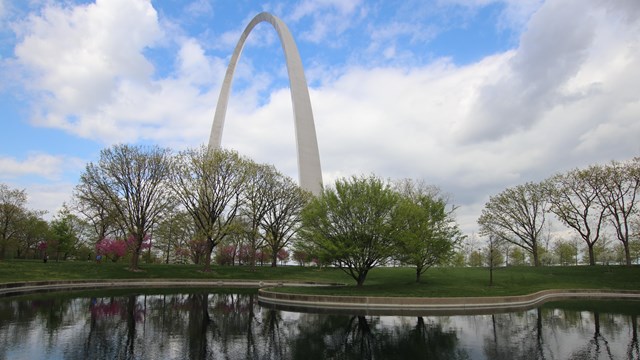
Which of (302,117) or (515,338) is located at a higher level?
(302,117)

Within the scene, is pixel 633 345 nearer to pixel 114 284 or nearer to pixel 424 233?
pixel 424 233

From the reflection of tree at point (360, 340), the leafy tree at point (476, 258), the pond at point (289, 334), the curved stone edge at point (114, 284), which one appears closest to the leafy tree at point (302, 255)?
the curved stone edge at point (114, 284)

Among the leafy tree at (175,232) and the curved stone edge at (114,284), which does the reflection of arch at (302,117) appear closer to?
the curved stone edge at (114,284)

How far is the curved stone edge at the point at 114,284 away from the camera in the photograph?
1105 inches

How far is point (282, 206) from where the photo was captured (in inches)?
2008

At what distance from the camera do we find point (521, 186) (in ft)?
180

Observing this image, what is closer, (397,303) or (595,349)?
(595,349)

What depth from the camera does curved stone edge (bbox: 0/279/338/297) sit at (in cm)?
2806

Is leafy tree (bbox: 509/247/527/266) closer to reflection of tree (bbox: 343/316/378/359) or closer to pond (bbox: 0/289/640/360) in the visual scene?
pond (bbox: 0/289/640/360)

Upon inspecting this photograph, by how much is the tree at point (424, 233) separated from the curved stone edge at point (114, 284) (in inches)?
493

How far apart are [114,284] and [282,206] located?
21.1 meters

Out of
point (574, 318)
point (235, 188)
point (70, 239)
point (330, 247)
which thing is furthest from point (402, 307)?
point (70, 239)

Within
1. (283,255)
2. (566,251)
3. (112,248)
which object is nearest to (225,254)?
(283,255)

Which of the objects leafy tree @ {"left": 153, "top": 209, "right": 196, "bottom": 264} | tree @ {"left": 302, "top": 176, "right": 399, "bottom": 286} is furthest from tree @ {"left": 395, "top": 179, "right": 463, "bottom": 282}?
leafy tree @ {"left": 153, "top": 209, "right": 196, "bottom": 264}
